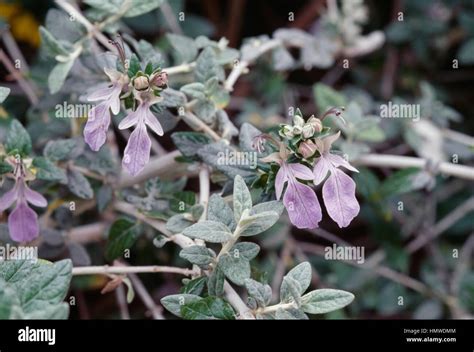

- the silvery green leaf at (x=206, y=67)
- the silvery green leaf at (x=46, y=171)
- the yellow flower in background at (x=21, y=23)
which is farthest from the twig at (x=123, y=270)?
the yellow flower in background at (x=21, y=23)

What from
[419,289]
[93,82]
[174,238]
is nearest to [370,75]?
[419,289]

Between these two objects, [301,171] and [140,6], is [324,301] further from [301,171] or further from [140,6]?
[140,6]

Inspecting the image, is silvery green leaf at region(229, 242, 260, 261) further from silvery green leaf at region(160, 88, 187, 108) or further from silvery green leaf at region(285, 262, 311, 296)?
silvery green leaf at region(160, 88, 187, 108)

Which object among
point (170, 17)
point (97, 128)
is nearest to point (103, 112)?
point (97, 128)

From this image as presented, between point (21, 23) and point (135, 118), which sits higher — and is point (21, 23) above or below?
above

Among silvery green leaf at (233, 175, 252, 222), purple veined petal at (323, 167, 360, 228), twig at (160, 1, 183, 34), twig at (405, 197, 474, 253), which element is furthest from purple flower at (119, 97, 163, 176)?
twig at (405, 197, 474, 253)

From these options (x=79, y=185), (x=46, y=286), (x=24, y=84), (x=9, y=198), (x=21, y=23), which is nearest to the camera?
(x=46, y=286)
